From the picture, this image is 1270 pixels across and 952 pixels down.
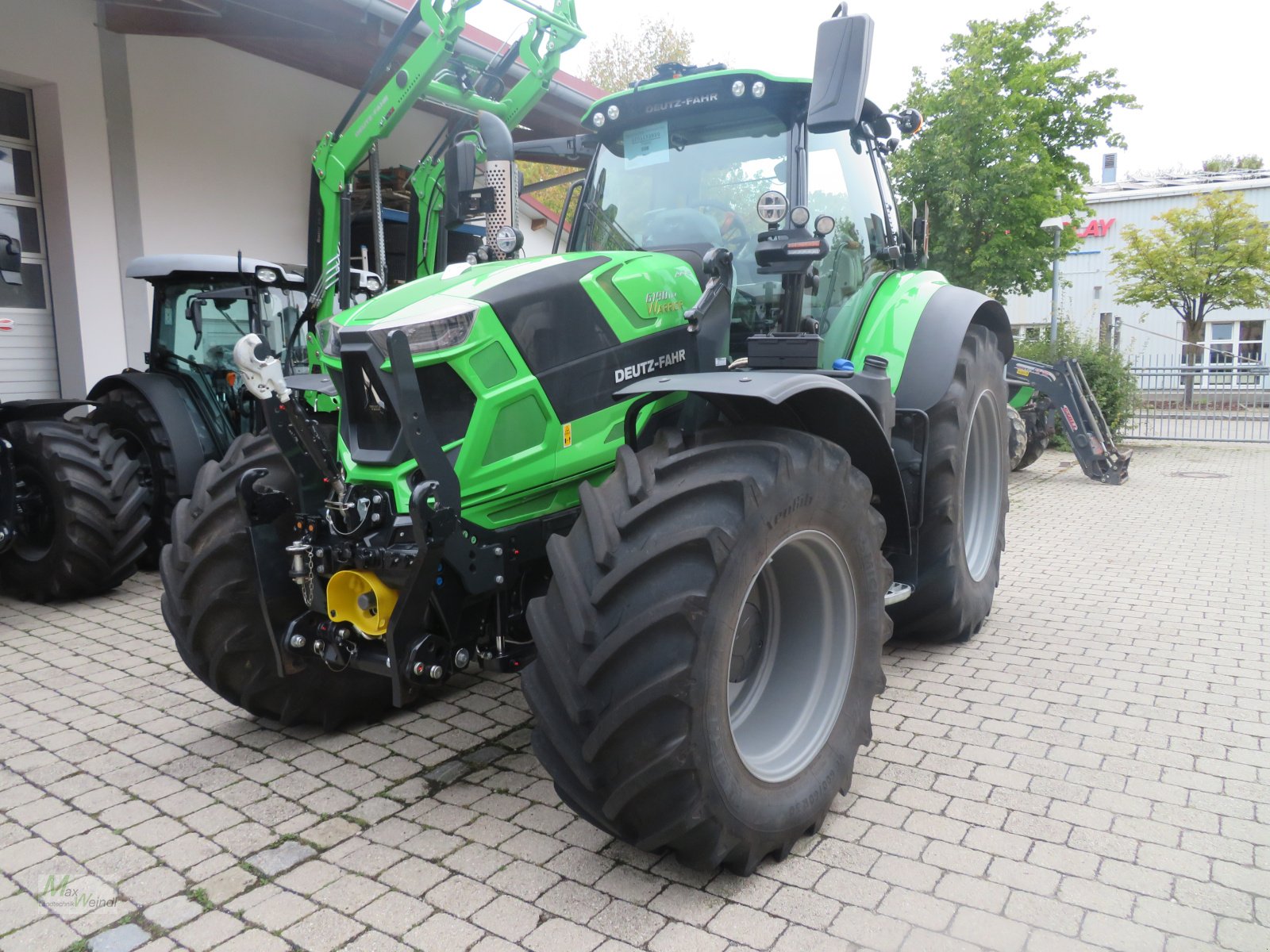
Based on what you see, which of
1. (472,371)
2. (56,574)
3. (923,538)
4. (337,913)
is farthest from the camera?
(56,574)

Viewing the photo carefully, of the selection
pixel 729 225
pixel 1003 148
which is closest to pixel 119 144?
pixel 729 225

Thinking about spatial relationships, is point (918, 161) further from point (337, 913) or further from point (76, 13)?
Result: point (337, 913)

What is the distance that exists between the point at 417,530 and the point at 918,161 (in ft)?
47.0

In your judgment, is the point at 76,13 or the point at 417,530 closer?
the point at 417,530

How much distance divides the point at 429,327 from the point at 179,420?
14.4 feet

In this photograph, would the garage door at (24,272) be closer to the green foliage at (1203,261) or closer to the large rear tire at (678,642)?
the large rear tire at (678,642)

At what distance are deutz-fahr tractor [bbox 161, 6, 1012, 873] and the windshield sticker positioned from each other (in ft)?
0.04

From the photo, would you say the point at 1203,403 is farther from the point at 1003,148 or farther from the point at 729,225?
the point at 729,225

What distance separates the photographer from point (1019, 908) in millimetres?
2652

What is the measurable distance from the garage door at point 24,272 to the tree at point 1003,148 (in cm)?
1202

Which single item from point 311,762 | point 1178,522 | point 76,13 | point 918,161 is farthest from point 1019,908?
point 918,161

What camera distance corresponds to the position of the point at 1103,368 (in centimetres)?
1423

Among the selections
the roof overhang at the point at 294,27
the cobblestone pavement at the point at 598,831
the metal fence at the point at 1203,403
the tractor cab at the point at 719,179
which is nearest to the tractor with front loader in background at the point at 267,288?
the roof overhang at the point at 294,27

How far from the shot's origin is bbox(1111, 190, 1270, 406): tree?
25344 mm
